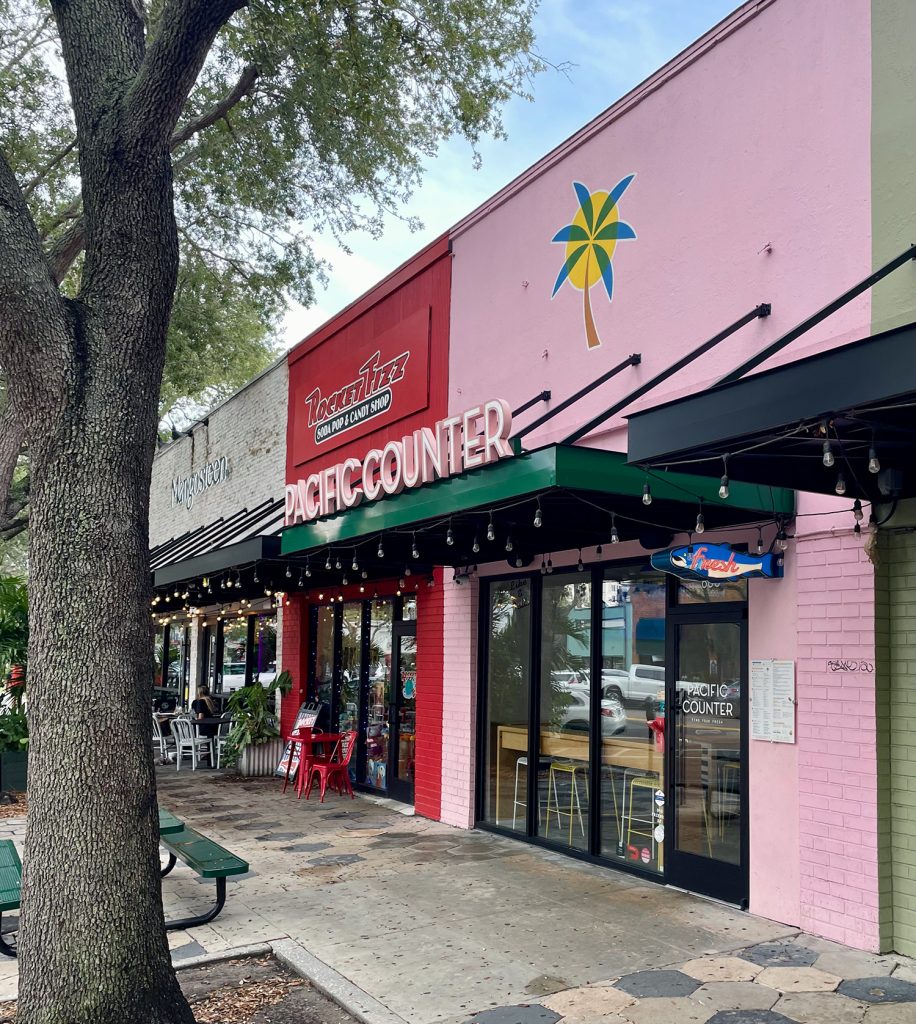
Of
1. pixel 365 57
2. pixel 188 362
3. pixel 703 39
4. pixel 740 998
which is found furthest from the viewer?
pixel 188 362

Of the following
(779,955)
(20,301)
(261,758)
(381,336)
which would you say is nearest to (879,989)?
(779,955)

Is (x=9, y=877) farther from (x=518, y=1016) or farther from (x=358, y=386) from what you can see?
(x=358, y=386)

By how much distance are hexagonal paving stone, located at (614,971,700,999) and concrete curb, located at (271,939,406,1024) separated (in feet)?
4.38

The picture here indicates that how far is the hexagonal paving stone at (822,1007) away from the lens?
197 inches

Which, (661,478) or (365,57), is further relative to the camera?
(365,57)

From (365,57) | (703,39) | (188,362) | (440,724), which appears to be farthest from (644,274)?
(188,362)

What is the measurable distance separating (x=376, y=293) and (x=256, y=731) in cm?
680

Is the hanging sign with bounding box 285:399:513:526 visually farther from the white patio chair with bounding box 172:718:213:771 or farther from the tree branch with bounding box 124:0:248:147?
the white patio chair with bounding box 172:718:213:771

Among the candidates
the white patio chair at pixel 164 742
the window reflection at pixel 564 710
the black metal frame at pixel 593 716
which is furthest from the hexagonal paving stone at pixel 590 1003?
the white patio chair at pixel 164 742

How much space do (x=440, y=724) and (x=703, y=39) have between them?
7.38m

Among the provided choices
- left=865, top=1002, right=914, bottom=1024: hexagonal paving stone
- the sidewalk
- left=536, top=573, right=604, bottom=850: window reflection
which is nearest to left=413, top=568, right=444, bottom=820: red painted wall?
the sidewalk

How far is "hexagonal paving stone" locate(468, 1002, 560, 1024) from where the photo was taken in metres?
4.98

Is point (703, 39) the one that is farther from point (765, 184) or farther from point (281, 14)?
point (281, 14)

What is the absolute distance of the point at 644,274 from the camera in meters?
8.42
